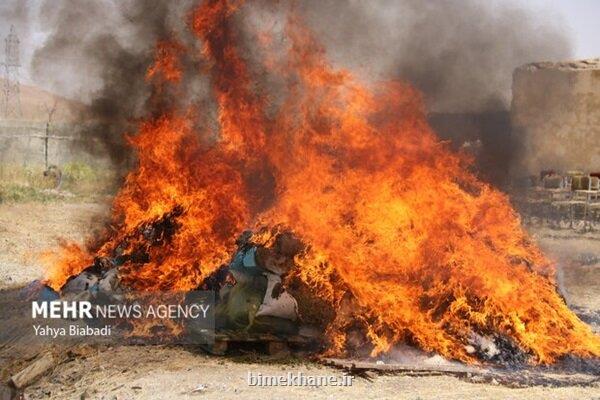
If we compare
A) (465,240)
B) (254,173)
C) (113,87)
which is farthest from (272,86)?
(465,240)

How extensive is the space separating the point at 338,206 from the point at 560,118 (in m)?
14.6

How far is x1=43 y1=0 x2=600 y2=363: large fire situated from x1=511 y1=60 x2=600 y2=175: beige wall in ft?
38.9

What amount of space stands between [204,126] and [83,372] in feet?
16.2

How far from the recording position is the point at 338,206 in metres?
8.62

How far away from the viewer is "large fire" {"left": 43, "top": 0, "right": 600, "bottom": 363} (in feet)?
26.2

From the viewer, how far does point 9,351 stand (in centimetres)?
764

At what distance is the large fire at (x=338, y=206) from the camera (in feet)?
26.2

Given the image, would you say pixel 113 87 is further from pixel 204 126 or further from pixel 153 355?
pixel 153 355

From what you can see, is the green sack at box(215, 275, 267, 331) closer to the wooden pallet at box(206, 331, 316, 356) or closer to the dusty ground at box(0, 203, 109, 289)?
the wooden pallet at box(206, 331, 316, 356)

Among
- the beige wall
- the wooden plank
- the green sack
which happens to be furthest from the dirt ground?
the beige wall

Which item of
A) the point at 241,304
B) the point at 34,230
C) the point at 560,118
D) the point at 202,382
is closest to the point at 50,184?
the point at 34,230

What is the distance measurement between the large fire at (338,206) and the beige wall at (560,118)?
38.9 ft

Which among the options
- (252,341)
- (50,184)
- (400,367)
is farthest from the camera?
(50,184)

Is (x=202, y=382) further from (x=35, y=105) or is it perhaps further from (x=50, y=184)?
(x=35, y=105)
